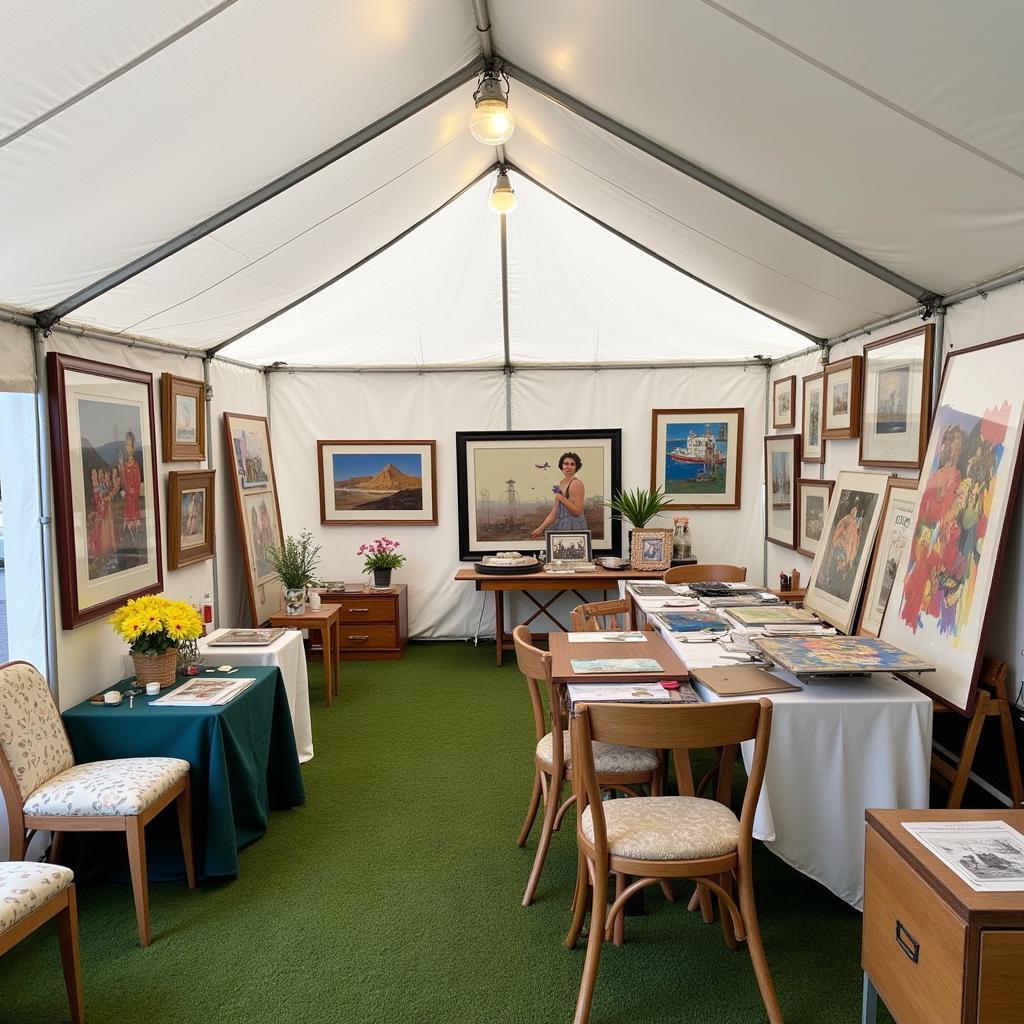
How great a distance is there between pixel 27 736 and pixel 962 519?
12.0 ft

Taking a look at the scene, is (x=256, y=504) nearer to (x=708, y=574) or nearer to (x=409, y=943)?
(x=708, y=574)

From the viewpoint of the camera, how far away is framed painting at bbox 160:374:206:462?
466 centimetres

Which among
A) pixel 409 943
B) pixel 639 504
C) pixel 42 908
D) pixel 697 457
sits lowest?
pixel 409 943

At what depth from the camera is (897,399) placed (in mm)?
3996

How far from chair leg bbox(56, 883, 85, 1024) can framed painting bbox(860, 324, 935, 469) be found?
12.2ft

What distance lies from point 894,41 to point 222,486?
485 cm

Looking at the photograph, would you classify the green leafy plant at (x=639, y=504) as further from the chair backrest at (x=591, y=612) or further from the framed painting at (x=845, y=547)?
the chair backrest at (x=591, y=612)

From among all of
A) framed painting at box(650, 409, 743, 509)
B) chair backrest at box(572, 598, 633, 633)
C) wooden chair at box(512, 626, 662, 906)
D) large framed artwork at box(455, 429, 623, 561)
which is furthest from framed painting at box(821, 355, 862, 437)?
wooden chair at box(512, 626, 662, 906)

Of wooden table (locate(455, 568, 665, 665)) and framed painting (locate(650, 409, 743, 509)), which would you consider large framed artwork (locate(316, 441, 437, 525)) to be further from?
framed painting (locate(650, 409, 743, 509))

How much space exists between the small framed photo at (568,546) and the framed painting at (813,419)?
192 cm

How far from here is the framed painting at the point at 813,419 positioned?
5176 mm

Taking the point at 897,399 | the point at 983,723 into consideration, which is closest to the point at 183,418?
the point at 897,399

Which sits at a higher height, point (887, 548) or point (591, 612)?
point (887, 548)

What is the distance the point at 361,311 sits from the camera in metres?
6.03
